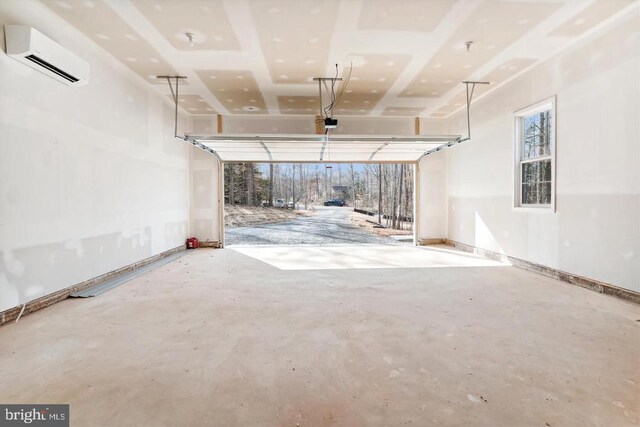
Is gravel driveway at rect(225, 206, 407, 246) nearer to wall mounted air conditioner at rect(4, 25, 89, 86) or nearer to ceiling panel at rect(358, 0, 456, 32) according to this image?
wall mounted air conditioner at rect(4, 25, 89, 86)

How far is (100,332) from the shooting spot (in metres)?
2.83

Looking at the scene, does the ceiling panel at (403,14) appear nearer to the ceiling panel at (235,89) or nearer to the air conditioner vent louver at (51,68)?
the ceiling panel at (235,89)

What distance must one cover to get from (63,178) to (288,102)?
4293 millimetres

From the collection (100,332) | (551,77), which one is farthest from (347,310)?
(551,77)

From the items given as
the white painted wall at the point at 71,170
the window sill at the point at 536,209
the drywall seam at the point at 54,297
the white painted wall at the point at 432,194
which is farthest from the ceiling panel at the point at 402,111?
the drywall seam at the point at 54,297

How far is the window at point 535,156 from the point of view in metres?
4.90

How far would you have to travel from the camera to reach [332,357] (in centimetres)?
234

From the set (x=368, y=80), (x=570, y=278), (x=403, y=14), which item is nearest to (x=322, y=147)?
(x=368, y=80)

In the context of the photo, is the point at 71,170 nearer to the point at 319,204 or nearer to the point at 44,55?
the point at 44,55

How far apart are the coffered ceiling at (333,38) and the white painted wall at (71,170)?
422mm

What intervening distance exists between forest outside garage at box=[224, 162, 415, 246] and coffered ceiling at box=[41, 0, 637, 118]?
4395 millimetres

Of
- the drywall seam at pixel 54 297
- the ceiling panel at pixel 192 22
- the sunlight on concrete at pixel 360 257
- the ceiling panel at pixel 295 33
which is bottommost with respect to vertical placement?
the sunlight on concrete at pixel 360 257

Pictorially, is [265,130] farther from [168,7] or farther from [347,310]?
[347,310]

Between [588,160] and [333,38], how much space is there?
A: 387cm
